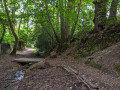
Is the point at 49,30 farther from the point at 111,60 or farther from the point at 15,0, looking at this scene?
the point at 111,60

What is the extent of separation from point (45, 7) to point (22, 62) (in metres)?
5.93

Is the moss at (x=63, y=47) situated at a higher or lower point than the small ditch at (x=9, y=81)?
higher

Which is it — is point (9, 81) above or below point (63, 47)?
below

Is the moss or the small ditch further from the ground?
the moss

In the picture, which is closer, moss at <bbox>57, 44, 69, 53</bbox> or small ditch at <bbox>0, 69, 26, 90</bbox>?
small ditch at <bbox>0, 69, 26, 90</bbox>

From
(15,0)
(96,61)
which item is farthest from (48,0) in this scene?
(96,61)

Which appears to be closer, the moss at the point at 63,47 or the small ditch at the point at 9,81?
the small ditch at the point at 9,81

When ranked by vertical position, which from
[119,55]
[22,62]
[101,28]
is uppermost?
[101,28]

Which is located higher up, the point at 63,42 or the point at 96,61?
the point at 63,42

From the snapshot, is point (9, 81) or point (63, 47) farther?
point (63, 47)

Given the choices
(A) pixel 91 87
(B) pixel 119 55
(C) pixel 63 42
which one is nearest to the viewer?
(A) pixel 91 87

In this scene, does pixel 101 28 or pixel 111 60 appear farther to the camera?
pixel 101 28

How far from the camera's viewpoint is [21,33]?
57.3 feet

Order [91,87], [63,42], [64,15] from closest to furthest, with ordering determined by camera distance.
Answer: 1. [91,87]
2. [64,15]
3. [63,42]
